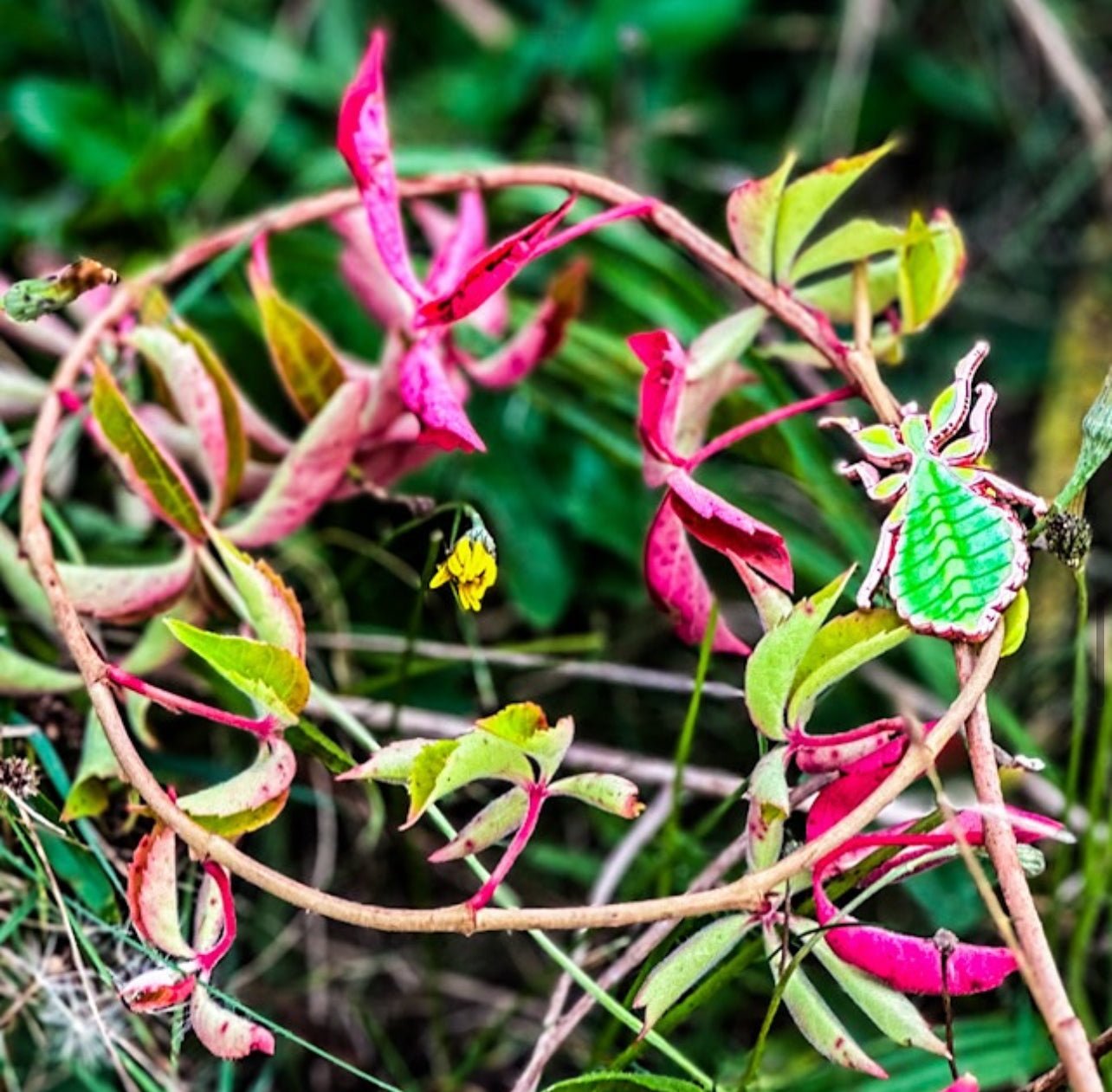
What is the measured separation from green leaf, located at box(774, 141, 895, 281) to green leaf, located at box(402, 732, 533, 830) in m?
0.34

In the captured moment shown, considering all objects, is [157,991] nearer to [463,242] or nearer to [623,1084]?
[623,1084]

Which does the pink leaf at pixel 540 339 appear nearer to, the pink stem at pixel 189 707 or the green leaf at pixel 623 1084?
the pink stem at pixel 189 707

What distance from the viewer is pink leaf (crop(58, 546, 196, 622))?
816 millimetres

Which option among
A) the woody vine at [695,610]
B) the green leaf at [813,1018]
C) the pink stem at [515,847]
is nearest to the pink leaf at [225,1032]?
the woody vine at [695,610]

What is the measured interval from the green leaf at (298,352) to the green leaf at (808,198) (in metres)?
0.27

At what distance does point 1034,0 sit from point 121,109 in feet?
2.83

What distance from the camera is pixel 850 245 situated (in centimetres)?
82

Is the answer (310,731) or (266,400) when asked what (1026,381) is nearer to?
(266,400)

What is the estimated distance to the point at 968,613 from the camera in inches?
25.7

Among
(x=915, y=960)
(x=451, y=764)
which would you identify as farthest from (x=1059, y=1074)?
(x=451, y=764)

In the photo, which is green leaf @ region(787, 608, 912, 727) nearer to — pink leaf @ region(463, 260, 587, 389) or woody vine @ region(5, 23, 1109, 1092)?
woody vine @ region(5, 23, 1109, 1092)

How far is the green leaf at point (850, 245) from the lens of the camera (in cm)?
81

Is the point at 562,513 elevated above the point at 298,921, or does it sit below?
above

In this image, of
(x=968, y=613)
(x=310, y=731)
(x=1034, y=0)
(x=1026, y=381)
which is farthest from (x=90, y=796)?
(x=1034, y=0)
